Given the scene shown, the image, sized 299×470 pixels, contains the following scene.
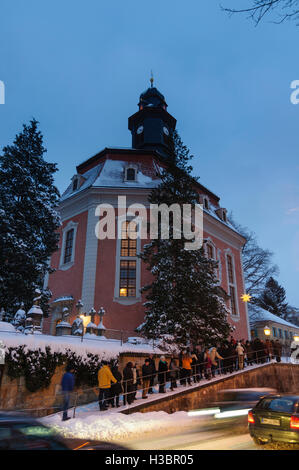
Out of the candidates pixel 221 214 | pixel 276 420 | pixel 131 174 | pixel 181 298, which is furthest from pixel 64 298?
pixel 276 420

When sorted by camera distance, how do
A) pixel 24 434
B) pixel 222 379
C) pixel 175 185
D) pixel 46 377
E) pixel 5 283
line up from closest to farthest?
pixel 24 434 < pixel 46 377 < pixel 222 379 < pixel 5 283 < pixel 175 185

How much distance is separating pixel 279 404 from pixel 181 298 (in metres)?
→ 11.3

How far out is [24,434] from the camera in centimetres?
506

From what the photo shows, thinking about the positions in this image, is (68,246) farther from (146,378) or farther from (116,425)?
(116,425)

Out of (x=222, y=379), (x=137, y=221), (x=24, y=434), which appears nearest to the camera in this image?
(x=24, y=434)

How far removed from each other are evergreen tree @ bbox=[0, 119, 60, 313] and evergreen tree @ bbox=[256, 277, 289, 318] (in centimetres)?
4215

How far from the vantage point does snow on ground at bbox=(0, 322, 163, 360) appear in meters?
12.0

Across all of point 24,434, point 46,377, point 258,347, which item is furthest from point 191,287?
point 24,434

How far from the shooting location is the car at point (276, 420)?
22.8 ft

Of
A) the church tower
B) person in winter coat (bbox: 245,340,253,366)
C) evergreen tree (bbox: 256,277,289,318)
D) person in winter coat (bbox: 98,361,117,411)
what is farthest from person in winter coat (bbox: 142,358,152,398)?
evergreen tree (bbox: 256,277,289,318)

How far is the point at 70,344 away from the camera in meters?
13.4

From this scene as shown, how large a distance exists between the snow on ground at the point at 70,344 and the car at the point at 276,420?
297 inches

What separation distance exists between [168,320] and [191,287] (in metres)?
2.20
